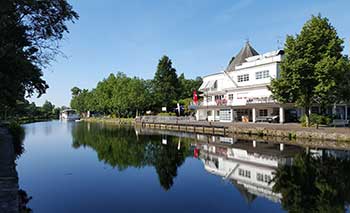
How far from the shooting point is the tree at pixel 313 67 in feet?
92.1

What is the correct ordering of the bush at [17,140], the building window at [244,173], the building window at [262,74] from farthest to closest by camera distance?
the building window at [262,74] → the bush at [17,140] → the building window at [244,173]

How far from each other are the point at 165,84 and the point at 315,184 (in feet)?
199

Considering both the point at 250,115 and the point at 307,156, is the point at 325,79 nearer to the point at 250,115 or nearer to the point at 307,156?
the point at 307,156

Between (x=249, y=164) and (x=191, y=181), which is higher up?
(x=249, y=164)

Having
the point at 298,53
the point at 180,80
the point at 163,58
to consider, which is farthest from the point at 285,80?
the point at 180,80

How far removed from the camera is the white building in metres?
40.1

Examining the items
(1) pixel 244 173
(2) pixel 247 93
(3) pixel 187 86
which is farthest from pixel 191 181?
(3) pixel 187 86

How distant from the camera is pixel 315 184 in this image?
12.8m

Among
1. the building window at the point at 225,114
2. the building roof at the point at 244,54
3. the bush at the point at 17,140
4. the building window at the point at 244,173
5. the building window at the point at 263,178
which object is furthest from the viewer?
the building roof at the point at 244,54

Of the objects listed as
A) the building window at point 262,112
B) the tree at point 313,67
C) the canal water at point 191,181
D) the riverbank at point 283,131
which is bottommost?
the canal water at point 191,181

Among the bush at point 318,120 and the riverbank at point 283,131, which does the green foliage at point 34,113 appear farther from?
the bush at point 318,120

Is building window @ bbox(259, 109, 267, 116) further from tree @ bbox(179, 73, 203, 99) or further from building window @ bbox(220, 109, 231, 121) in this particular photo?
tree @ bbox(179, 73, 203, 99)

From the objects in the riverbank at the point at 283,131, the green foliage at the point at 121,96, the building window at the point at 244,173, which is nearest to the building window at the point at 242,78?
the riverbank at the point at 283,131

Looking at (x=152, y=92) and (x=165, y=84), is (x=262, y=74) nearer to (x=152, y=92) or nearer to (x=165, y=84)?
(x=165, y=84)
